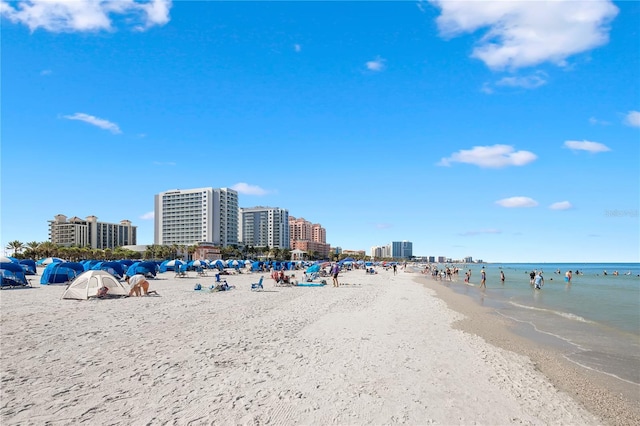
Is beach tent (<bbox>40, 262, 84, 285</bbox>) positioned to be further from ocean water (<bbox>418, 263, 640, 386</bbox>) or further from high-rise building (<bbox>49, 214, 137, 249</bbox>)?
high-rise building (<bbox>49, 214, 137, 249</bbox>)

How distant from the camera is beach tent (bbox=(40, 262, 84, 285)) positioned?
28984mm

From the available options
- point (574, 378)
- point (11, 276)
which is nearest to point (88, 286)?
point (11, 276)

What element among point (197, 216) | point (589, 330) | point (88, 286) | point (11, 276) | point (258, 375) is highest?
point (197, 216)

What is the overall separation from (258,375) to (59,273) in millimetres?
28344

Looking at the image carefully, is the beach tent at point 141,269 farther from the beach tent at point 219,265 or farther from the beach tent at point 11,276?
the beach tent at point 219,265

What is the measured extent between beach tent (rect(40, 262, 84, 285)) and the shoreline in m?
28.0

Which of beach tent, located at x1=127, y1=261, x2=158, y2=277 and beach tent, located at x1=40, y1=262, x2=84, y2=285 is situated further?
beach tent, located at x1=127, y1=261, x2=158, y2=277

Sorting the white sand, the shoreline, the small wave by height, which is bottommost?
the small wave

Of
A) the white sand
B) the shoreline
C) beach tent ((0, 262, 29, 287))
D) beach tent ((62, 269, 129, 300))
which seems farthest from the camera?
beach tent ((0, 262, 29, 287))

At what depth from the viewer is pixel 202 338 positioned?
10930 millimetres

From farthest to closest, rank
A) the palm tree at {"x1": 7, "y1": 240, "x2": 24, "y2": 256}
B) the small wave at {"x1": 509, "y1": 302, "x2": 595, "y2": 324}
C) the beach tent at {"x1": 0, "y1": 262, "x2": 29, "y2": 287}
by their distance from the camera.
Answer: the palm tree at {"x1": 7, "y1": 240, "x2": 24, "y2": 256}, the beach tent at {"x1": 0, "y1": 262, "x2": 29, "y2": 287}, the small wave at {"x1": 509, "y1": 302, "x2": 595, "y2": 324}

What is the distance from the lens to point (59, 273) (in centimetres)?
2959

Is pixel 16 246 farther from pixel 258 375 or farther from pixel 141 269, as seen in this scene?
pixel 258 375

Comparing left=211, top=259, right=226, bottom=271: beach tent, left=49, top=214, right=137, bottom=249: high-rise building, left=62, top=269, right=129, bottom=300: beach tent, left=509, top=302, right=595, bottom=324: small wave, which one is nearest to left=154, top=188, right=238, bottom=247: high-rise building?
left=49, top=214, right=137, bottom=249: high-rise building
